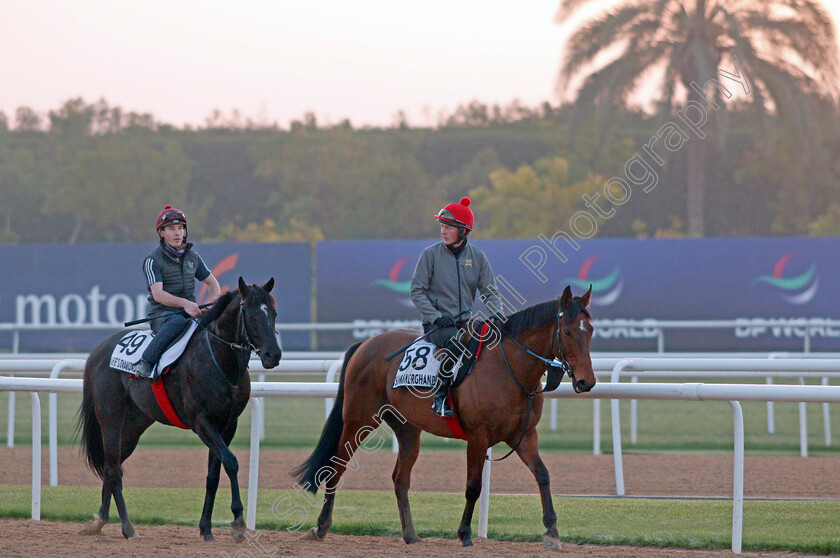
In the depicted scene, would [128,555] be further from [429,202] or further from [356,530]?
[429,202]

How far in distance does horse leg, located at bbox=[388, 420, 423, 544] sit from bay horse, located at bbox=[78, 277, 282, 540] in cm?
90

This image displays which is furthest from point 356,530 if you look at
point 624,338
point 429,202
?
point 429,202

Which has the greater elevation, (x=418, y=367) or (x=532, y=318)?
(x=532, y=318)

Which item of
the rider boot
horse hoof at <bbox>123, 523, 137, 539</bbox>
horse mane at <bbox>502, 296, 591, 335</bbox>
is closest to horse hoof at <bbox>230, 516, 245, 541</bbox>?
horse hoof at <bbox>123, 523, 137, 539</bbox>

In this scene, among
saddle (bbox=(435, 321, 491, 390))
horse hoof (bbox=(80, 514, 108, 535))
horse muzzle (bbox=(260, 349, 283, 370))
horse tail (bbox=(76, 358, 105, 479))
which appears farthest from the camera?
horse tail (bbox=(76, 358, 105, 479))

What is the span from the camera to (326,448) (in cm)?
627

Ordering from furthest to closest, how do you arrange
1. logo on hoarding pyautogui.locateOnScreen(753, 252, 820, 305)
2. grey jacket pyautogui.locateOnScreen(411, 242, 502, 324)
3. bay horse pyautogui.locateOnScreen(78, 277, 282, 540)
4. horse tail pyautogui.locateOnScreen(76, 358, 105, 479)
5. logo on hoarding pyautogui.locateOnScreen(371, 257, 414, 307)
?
logo on hoarding pyautogui.locateOnScreen(371, 257, 414, 307), logo on hoarding pyautogui.locateOnScreen(753, 252, 820, 305), horse tail pyautogui.locateOnScreen(76, 358, 105, 479), grey jacket pyautogui.locateOnScreen(411, 242, 502, 324), bay horse pyautogui.locateOnScreen(78, 277, 282, 540)

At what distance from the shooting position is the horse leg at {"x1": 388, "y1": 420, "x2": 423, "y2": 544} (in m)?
5.92

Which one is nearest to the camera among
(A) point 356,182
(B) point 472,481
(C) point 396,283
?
(B) point 472,481

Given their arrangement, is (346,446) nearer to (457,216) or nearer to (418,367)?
(418,367)

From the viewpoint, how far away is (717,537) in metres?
5.70

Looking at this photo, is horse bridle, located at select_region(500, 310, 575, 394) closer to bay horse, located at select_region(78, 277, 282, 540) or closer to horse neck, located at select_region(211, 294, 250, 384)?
bay horse, located at select_region(78, 277, 282, 540)

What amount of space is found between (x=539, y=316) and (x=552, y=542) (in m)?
1.18

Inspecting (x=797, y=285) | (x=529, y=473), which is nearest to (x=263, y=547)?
(x=529, y=473)
